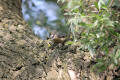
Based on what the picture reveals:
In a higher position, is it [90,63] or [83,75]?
[90,63]

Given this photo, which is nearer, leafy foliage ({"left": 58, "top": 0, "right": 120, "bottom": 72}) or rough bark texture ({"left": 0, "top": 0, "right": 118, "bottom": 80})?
rough bark texture ({"left": 0, "top": 0, "right": 118, "bottom": 80})

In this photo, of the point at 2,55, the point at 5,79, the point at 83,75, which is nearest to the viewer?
the point at 5,79

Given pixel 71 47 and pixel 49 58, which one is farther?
pixel 71 47

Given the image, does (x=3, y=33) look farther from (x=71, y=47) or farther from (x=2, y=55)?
(x=71, y=47)

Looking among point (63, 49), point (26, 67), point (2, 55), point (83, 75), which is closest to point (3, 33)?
point (2, 55)

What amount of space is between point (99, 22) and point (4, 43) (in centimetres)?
72

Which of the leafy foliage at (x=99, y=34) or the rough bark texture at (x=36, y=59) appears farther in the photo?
the leafy foliage at (x=99, y=34)

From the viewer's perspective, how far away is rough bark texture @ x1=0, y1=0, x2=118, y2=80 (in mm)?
1132

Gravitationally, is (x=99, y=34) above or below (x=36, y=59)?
above

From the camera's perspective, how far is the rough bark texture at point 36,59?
113cm

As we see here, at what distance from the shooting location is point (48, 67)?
1.24 m

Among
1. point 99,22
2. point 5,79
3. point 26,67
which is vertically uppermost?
point 99,22

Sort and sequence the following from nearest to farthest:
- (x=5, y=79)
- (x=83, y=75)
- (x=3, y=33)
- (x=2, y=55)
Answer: (x=5, y=79)
(x=2, y=55)
(x=83, y=75)
(x=3, y=33)

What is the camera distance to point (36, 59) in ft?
4.10
